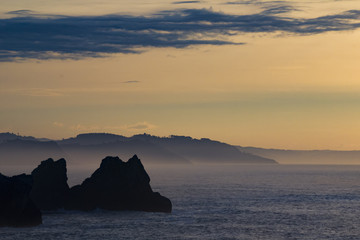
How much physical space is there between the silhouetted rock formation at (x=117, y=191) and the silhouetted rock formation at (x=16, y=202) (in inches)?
836

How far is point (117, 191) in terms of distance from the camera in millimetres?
111562

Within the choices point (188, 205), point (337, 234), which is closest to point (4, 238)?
point (337, 234)

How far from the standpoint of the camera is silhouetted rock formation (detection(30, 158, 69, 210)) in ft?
363

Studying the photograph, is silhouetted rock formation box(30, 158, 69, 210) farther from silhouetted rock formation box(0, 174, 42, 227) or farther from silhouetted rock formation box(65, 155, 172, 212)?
silhouetted rock formation box(0, 174, 42, 227)

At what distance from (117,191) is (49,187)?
11837 millimetres

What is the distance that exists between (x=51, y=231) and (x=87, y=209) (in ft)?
78.9

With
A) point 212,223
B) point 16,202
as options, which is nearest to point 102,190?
point 212,223

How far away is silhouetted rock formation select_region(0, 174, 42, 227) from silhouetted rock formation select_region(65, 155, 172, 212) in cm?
2124

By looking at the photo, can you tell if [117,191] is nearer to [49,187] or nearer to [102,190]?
[102,190]

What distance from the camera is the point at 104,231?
295 feet

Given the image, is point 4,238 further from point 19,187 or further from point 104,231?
point 104,231

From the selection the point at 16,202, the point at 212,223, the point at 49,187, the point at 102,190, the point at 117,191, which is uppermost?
the point at 49,187

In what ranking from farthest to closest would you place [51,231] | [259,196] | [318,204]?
[259,196] → [318,204] → [51,231]

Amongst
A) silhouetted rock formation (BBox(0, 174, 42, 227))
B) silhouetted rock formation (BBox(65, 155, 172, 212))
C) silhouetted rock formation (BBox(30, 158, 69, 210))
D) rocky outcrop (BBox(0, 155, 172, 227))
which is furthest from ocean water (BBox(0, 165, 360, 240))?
silhouetted rock formation (BBox(30, 158, 69, 210))
